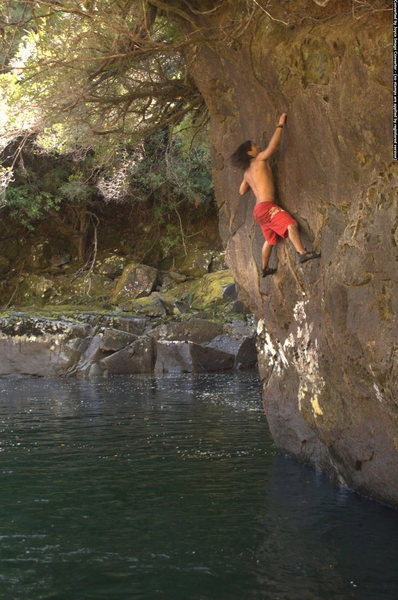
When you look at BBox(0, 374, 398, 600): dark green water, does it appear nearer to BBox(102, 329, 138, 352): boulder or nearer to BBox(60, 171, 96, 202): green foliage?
BBox(102, 329, 138, 352): boulder

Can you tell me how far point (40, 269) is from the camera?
1132 inches

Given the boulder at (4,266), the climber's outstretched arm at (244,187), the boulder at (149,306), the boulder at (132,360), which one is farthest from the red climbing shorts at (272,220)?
the boulder at (4,266)

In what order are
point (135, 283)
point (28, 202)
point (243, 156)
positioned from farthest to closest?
point (28, 202) → point (135, 283) → point (243, 156)

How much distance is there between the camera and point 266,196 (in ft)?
25.8

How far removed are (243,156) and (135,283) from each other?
17.8 metres

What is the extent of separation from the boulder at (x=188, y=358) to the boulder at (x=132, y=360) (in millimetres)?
287

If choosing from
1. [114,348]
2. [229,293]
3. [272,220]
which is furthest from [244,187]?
[229,293]

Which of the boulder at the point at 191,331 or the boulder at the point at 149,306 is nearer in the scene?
the boulder at the point at 191,331

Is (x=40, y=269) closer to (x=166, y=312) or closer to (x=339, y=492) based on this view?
(x=166, y=312)

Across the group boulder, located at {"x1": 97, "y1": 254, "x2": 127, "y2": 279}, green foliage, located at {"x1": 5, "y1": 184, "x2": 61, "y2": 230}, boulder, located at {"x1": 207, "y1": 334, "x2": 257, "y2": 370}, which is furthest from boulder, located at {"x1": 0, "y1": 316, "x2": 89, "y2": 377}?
boulder, located at {"x1": 97, "y1": 254, "x2": 127, "y2": 279}

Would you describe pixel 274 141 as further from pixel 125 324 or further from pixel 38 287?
pixel 38 287

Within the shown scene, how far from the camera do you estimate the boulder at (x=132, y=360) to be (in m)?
20.0

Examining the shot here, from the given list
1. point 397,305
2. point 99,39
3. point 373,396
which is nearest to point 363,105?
point 397,305

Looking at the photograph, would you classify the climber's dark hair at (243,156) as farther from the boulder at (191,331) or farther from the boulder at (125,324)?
the boulder at (125,324)
